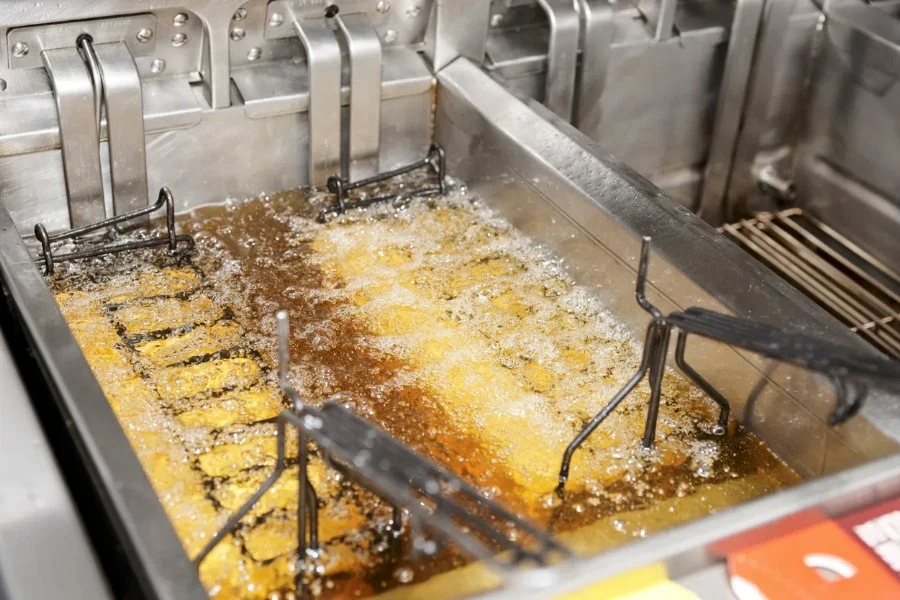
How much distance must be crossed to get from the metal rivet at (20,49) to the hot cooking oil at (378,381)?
0.34 metres

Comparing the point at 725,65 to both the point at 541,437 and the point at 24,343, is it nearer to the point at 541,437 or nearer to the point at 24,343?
the point at 541,437

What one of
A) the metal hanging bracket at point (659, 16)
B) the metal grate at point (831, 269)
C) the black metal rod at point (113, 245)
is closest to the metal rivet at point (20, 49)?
the black metal rod at point (113, 245)

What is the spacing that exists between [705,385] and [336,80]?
85 centimetres

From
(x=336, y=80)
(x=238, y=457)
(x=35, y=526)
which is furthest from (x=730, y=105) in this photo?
(x=35, y=526)

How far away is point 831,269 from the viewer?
2.16 m

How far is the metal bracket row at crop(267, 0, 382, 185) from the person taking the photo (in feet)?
5.69

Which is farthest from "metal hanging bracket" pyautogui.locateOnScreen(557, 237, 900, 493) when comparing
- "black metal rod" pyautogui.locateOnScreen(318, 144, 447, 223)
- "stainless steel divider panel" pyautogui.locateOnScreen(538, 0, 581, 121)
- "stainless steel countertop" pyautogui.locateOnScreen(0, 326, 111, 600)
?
"stainless steel divider panel" pyautogui.locateOnScreen(538, 0, 581, 121)

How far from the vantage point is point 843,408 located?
102cm

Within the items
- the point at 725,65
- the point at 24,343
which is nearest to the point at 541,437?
the point at 24,343

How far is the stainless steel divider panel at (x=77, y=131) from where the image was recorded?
61.2 inches

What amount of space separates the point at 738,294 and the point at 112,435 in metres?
0.82

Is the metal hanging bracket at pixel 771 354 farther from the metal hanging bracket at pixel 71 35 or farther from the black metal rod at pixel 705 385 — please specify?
the metal hanging bracket at pixel 71 35

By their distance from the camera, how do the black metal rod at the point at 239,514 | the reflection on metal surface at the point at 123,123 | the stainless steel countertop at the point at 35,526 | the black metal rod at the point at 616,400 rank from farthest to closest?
the reflection on metal surface at the point at 123,123, the black metal rod at the point at 616,400, the black metal rod at the point at 239,514, the stainless steel countertop at the point at 35,526

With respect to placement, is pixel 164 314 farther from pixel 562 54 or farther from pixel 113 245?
pixel 562 54
